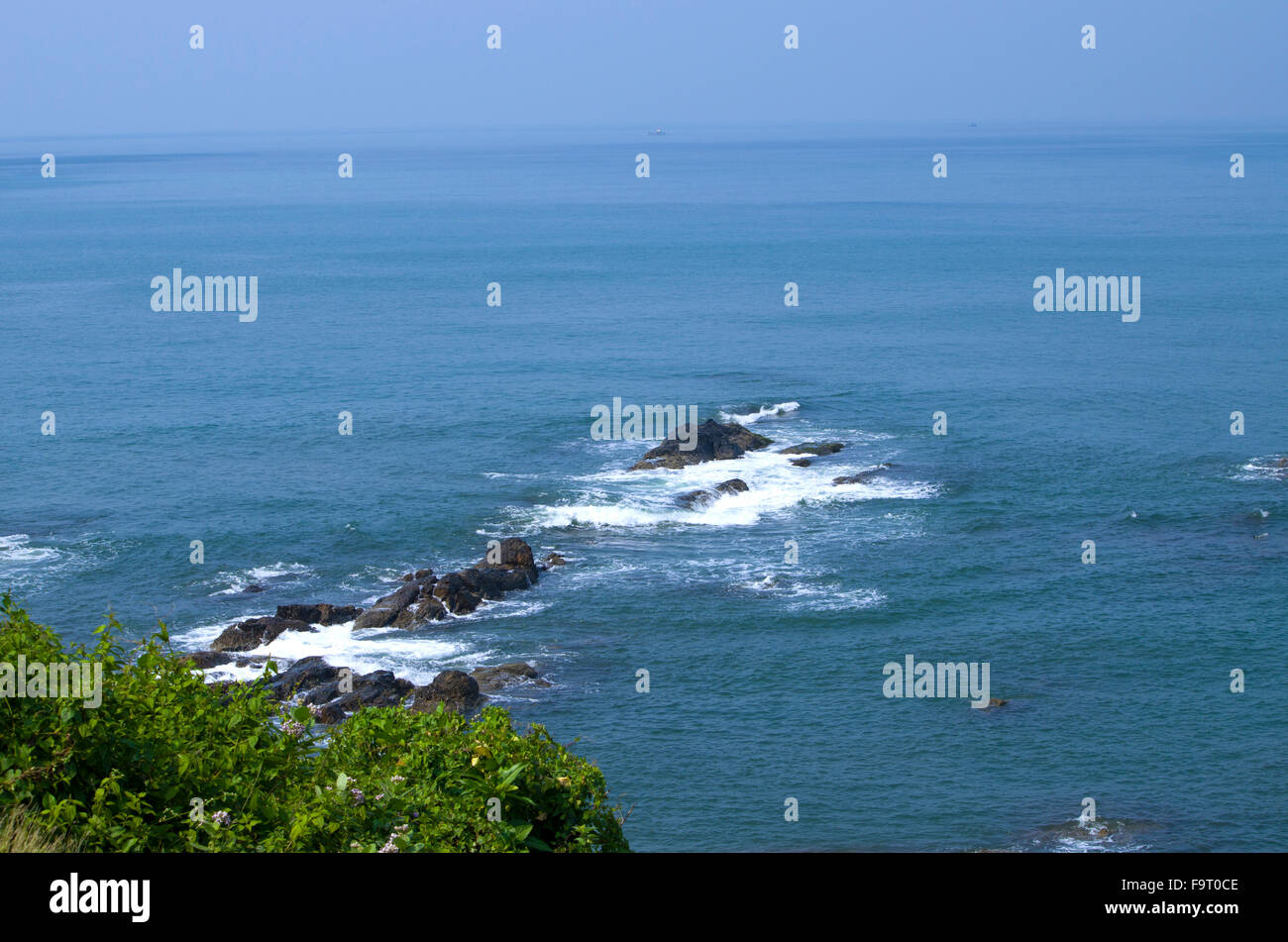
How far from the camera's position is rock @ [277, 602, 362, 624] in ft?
176

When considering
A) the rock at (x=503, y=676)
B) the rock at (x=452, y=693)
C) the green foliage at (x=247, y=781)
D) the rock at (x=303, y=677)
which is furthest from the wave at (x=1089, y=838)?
the green foliage at (x=247, y=781)

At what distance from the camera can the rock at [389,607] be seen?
178ft

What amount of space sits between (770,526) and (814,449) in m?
12.6

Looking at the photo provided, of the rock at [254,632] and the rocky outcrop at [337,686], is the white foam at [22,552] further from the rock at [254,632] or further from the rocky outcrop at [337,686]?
the rocky outcrop at [337,686]

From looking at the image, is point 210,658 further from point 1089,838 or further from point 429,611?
point 1089,838

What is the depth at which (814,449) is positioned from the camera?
76.8 m

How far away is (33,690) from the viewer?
44.9 feet

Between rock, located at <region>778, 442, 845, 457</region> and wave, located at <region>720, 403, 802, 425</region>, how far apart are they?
768 centimetres

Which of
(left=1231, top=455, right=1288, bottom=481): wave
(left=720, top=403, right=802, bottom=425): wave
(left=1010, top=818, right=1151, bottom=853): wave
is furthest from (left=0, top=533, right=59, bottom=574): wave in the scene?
(left=1231, top=455, right=1288, bottom=481): wave

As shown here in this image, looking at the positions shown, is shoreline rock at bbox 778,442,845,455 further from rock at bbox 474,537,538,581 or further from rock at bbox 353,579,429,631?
rock at bbox 353,579,429,631

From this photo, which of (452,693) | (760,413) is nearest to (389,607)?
(452,693)

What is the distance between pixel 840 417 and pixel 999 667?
1482 inches

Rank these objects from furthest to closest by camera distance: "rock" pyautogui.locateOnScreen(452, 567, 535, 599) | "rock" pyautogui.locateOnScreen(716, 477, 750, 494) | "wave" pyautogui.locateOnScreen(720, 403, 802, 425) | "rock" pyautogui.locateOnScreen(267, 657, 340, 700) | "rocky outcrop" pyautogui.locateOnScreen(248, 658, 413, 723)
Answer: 1. "wave" pyautogui.locateOnScreen(720, 403, 802, 425)
2. "rock" pyautogui.locateOnScreen(716, 477, 750, 494)
3. "rock" pyautogui.locateOnScreen(452, 567, 535, 599)
4. "rock" pyautogui.locateOnScreen(267, 657, 340, 700)
5. "rocky outcrop" pyautogui.locateOnScreen(248, 658, 413, 723)

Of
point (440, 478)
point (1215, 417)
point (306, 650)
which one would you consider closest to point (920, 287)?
point (1215, 417)
